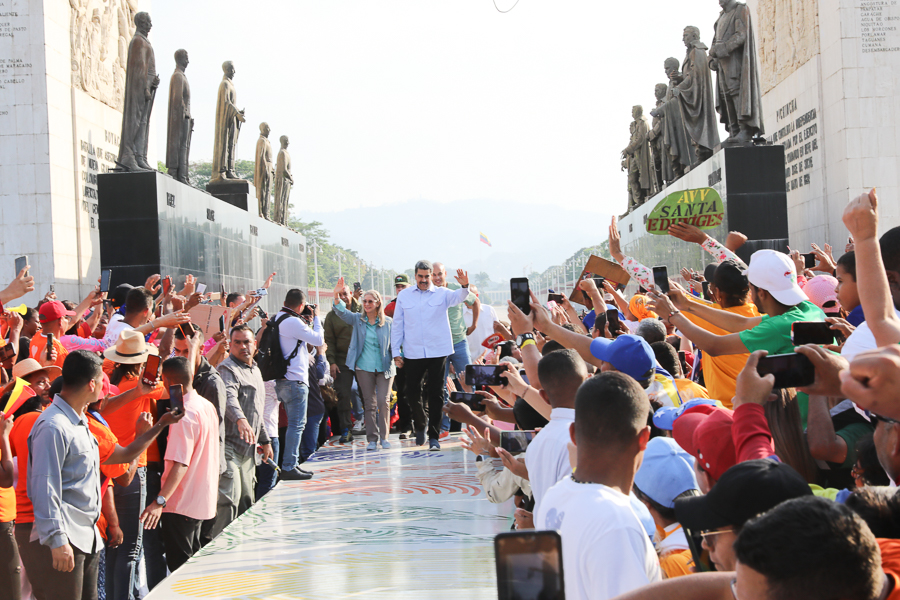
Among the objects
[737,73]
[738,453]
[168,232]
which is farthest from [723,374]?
[168,232]

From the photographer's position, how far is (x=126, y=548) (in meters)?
4.39

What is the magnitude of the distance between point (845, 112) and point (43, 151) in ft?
48.2

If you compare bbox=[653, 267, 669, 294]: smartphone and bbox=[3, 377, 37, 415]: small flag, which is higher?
bbox=[653, 267, 669, 294]: smartphone

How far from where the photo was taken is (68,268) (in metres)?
15.7

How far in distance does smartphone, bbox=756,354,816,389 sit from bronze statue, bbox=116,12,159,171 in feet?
43.0

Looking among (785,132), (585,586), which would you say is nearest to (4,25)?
(785,132)

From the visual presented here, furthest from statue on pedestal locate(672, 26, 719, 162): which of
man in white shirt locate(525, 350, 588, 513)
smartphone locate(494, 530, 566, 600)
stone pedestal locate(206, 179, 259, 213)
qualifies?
smartphone locate(494, 530, 566, 600)

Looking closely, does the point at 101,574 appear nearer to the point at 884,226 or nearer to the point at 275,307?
the point at 884,226

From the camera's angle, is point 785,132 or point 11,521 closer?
point 11,521

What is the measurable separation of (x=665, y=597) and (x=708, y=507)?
0.28 meters

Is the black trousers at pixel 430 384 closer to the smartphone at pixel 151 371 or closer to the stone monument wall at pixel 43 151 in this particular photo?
the smartphone at pixel 151 371

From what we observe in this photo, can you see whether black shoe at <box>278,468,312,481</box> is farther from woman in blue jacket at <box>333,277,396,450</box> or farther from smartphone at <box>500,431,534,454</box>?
smartphone at <box>500,431,534,454</box>

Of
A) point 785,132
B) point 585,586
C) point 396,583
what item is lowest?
point 396,583

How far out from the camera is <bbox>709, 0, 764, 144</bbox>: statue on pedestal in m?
13.0
